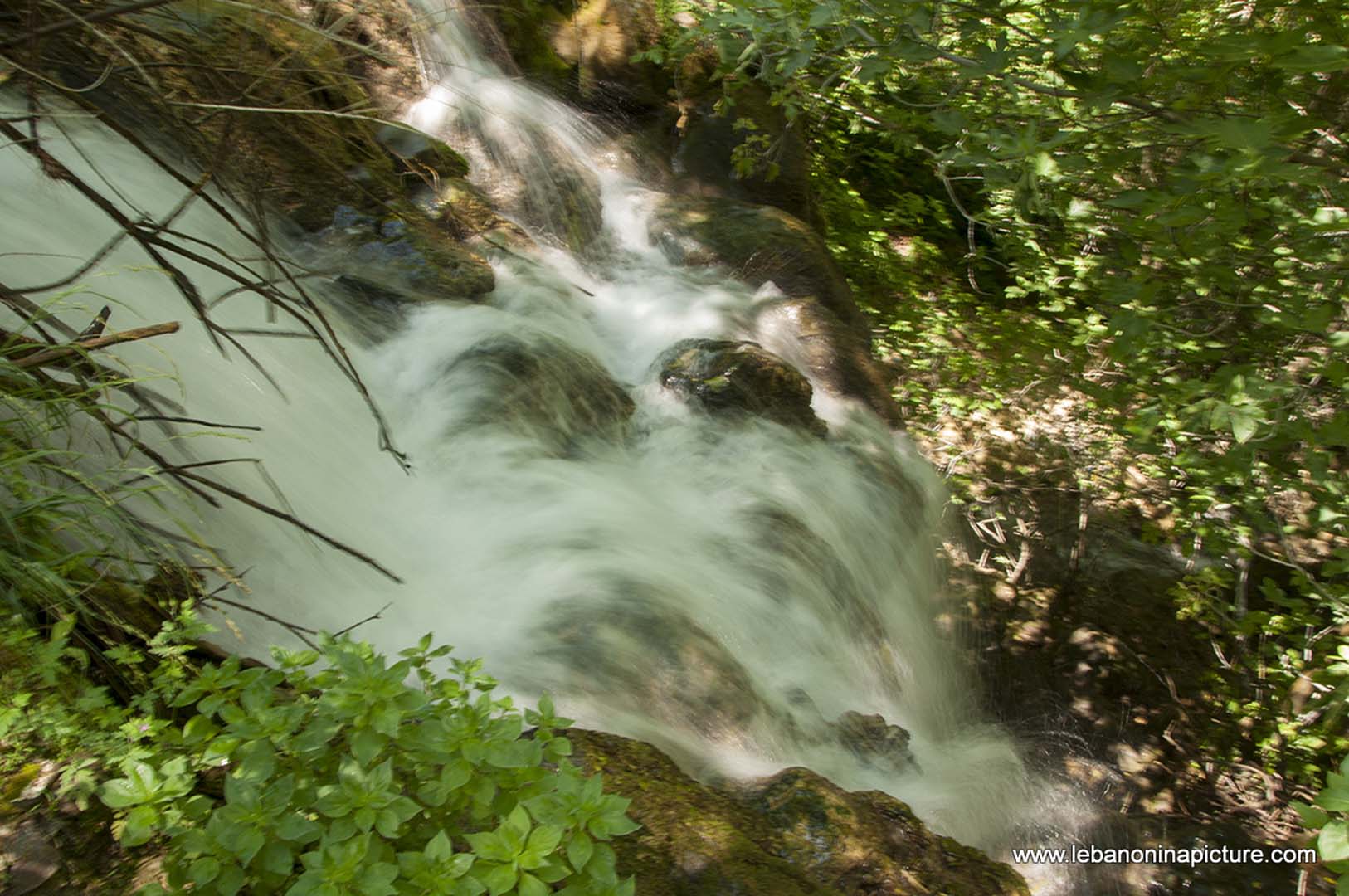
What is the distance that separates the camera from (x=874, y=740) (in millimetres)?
4148

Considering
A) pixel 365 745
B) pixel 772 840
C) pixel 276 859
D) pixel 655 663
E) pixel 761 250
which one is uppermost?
pixel 365 745

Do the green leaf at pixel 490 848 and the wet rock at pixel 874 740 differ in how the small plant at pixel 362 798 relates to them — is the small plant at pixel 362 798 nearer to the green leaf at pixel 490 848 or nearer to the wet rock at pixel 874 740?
the green leaf at pixel 490 848

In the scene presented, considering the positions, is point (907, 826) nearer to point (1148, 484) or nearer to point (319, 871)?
point (319, 871)

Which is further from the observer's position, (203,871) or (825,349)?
(825,349)

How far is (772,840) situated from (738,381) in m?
3.46

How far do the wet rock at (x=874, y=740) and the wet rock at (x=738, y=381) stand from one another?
2.11m

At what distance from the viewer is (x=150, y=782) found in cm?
154

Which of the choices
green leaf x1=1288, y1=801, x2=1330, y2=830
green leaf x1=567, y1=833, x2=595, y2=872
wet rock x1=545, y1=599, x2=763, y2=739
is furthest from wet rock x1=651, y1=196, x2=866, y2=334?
green leaf x1=567, y1=833, x2=595, y2=872

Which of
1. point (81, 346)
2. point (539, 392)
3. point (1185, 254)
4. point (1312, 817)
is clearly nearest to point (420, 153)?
point (539, 392)

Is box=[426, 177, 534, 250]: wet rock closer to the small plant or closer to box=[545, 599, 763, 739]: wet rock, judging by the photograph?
box=[545, 599, 763, 739]: wet rock

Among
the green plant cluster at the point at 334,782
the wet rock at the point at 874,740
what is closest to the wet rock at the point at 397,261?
the wet rock at the point at 874,740

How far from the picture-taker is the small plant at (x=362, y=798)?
4.67 ft

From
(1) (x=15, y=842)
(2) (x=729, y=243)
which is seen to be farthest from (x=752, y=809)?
(2) (x=729, y=243)

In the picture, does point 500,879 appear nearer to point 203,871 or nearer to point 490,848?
point 490,848
